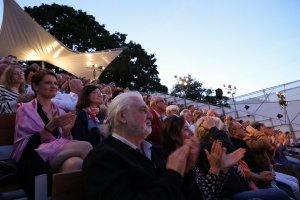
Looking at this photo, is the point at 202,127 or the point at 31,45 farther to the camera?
the point at 31,45

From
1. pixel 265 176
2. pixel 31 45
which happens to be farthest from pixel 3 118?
pixel 31 45

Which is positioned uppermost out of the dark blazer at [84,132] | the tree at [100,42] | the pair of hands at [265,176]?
the tree at [100,42]

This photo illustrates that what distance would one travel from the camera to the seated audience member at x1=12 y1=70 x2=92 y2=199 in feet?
7.52

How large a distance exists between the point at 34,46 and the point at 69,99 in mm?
10886

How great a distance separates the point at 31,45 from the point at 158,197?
47.6 feet

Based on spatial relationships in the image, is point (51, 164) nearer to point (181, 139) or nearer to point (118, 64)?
point (181, 139)

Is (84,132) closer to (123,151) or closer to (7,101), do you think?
(7,101)

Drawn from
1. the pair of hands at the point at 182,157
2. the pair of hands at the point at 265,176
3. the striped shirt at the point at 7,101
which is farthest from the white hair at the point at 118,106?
the pair of hands at the point at 265,176

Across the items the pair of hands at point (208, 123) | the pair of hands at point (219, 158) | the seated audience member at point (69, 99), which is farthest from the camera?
the seated audience member at point (69, 99)

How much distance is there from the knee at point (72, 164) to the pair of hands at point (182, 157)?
2.77 ft

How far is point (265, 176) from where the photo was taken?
155 inches

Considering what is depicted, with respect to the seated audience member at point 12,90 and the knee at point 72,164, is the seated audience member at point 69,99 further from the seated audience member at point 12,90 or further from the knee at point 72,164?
the knee at point 72,164

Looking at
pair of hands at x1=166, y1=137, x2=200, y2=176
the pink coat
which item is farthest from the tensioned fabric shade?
pair of hands at x1=166, y1=137, x2=200, y2=176

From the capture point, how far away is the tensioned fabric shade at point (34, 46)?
42.0 ft
